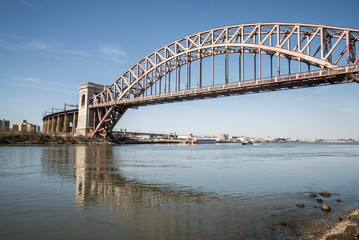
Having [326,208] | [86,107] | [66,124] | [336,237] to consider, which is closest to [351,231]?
[336,237]

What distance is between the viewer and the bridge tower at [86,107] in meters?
88.2

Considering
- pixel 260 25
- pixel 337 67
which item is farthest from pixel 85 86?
pixel 337 67

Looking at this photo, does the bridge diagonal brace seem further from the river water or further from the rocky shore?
the rocky shore

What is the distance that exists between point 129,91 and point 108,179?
61.3m

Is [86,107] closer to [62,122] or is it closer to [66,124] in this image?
[66,124]

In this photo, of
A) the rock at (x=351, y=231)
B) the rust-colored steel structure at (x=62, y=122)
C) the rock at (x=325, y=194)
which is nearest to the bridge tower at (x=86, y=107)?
the rust-colored steel structure at (x=62, y=122)

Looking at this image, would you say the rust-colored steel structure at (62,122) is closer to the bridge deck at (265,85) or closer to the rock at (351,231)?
the bridge deck at (265,85)

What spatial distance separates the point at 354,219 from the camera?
891 centimetres

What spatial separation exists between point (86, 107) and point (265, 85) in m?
60.5

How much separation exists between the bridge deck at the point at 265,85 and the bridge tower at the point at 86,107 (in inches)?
987

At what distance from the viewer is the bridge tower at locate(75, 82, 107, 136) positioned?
289 feet

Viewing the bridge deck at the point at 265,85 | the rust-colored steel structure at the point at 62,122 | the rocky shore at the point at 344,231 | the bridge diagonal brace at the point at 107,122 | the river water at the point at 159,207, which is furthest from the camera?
the rust-colored steel structure at the point at 62,122

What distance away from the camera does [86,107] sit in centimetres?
8831

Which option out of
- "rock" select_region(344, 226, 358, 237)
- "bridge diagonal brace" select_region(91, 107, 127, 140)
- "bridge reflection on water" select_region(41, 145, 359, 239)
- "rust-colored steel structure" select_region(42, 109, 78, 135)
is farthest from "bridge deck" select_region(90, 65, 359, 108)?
"rust-colored steel structure" select_region(42, 109, 78, 135)
